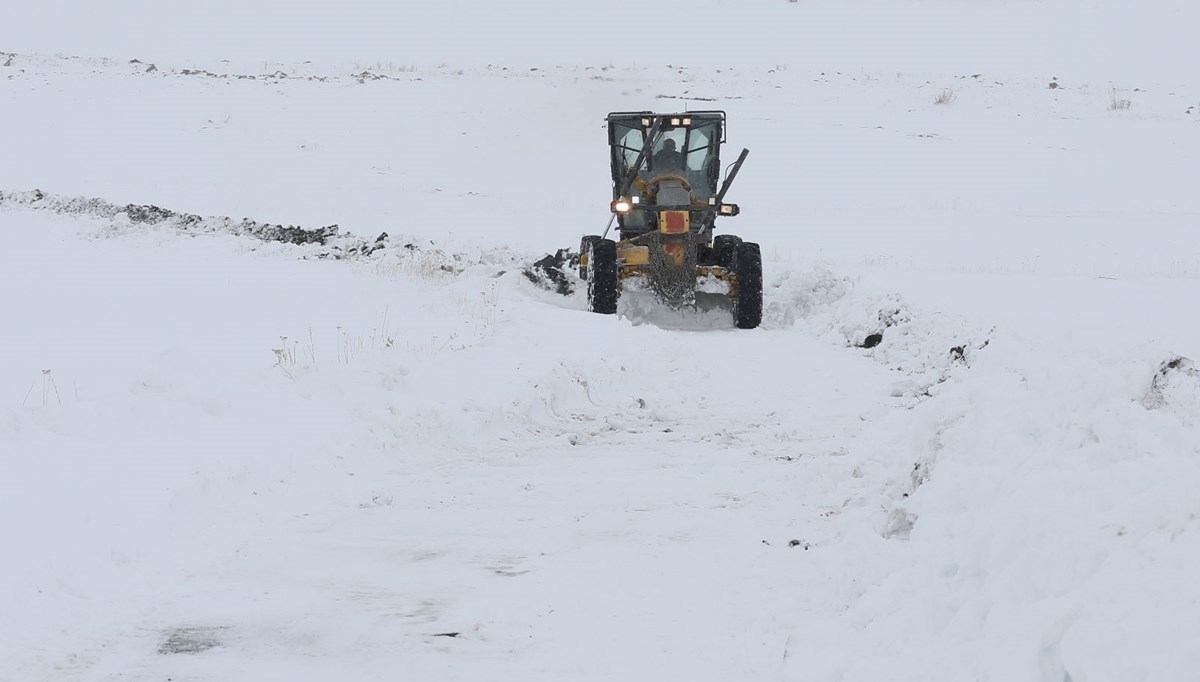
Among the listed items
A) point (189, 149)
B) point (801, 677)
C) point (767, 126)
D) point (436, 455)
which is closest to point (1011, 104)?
point (767, 126)

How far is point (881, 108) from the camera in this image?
1398 inches

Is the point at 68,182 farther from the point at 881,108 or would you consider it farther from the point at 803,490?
the point at 803,490

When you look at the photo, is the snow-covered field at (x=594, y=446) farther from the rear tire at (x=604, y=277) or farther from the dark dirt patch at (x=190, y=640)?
the rear tire at (x=604, y=277)

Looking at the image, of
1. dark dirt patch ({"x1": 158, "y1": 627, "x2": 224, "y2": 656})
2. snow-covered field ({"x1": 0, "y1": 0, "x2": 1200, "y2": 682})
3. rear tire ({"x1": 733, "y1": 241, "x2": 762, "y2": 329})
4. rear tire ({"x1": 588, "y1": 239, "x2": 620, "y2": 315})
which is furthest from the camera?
rear tire ({"x1": 588, "y1": 239, "x2": 620, "y2": 315})

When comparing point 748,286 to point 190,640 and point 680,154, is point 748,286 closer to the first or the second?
point 680,154

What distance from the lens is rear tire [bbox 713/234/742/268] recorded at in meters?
14.4

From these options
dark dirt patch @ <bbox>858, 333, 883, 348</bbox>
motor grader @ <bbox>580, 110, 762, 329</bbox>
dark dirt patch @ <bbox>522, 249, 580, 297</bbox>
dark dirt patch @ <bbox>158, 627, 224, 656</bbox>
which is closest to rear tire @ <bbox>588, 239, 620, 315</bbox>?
motor grader @ <bbox>580, 110, 762, 329</bbox>

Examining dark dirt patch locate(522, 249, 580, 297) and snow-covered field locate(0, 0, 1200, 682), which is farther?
dark dirt patch locate(522, 249, 580, 297)

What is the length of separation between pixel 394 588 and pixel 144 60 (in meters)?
48.2

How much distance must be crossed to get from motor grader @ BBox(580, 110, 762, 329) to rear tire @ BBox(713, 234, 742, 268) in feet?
0.04

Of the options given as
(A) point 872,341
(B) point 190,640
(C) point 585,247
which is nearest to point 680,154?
(C) point 585,247

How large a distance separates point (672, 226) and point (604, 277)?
39.4 inches

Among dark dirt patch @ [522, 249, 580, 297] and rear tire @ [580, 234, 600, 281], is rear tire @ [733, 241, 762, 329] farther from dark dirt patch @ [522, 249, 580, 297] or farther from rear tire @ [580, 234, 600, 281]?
dark dirt patch @ [522, 249, 580, 297]

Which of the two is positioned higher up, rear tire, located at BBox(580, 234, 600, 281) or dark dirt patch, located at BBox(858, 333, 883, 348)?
rear tire, located at BBox(580, 234, 600, 281)
